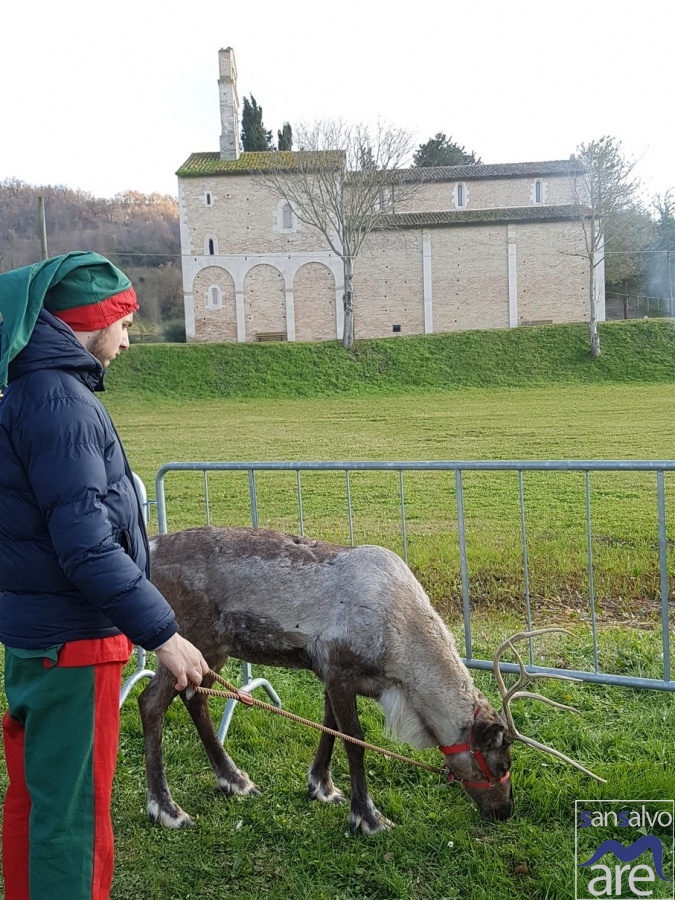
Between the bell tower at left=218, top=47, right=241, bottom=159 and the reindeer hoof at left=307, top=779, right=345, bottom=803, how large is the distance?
54.6 metres

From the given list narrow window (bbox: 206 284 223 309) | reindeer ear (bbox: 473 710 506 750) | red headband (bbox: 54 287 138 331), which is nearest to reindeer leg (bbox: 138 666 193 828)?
reindeer ear (bbox: 473 710 506 750)

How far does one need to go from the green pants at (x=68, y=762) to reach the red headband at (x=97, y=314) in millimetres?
954

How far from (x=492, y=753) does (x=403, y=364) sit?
117 ft

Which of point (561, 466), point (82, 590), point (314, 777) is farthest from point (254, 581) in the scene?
point (561, 466)

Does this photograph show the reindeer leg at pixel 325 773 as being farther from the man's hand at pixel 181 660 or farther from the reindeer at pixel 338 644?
the man's hand at pixel 181 660

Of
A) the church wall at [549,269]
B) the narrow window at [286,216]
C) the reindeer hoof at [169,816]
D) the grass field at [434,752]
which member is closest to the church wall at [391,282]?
the narrow window at [286,216]

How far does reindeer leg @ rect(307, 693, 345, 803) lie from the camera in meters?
3.77

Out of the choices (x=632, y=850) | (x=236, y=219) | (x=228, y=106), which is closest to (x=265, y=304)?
(x=236, y=219)

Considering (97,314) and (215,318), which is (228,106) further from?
(97,314)

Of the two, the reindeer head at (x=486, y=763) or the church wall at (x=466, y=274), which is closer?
the reindeer head at (x=486, y=763)

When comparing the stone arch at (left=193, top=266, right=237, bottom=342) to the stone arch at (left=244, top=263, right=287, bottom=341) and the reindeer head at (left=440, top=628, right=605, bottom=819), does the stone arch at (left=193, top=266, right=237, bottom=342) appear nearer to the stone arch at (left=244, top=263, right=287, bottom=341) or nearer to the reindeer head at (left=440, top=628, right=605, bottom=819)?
the stone arch at (left=244, top=263, right=287, bottom=341)

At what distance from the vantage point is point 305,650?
11.5 feet

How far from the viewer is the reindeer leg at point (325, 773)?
377 centimetres

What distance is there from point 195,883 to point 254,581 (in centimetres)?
123
